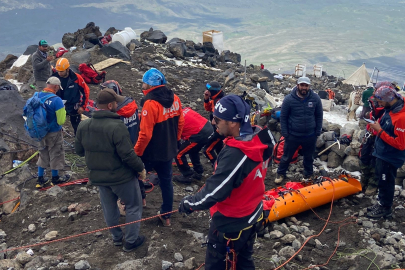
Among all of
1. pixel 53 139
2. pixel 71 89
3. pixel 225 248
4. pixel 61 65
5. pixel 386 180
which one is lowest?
pixel 386 180

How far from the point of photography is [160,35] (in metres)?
21.6

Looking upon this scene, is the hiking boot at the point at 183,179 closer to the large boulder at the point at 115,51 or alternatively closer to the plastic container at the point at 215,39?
the large boulder at the point at 115,51

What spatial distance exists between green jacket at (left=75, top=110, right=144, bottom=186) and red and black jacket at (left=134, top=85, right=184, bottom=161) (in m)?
0.54

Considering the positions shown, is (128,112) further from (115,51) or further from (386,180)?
(115,51)

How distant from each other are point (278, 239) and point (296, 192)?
89 centimetres

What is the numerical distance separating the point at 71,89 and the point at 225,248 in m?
5.01

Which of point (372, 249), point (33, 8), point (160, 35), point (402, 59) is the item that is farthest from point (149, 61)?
point (33, 8)

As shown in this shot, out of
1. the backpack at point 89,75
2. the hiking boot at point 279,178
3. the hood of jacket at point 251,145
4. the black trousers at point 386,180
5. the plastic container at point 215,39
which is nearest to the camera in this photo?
the hood of jacket at point 251,145

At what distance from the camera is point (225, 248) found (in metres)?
3.26

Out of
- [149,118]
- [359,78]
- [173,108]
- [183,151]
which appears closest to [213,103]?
[183,151]

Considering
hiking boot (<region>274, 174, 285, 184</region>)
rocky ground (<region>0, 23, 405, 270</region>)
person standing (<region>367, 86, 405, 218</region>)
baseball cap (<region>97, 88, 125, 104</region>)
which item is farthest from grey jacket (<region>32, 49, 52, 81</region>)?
person standing (<region>367, 86, 405, 218</region>)

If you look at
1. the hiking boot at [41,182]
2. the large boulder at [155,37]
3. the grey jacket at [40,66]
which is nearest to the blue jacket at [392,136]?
the hiking boot at [41,182]

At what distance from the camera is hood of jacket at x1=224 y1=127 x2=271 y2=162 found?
2797mm

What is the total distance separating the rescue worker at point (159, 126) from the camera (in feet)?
14.6
